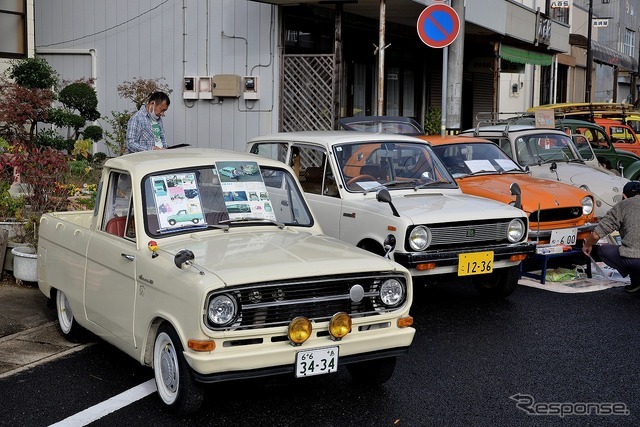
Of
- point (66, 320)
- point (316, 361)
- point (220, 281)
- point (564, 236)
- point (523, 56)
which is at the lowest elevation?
point (66, 320)

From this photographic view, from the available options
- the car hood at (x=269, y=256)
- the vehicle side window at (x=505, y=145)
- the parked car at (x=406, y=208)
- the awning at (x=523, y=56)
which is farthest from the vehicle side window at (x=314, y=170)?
the awning at (x=523, y=56)

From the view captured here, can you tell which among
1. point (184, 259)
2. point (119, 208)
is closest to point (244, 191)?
point (119, 208)

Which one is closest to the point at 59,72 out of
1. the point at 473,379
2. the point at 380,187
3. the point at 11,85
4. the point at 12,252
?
the point at 11,85

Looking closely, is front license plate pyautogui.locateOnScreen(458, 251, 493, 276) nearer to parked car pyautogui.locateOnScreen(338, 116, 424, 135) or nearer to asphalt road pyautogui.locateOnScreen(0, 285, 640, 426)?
asphalt road pyautogui.locateOnScreen(0, 285, 640, 426)

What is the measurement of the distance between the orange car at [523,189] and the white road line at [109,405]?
4793mm

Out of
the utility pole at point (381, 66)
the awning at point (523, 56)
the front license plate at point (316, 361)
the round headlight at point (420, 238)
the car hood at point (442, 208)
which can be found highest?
the awning at point (523, 56)

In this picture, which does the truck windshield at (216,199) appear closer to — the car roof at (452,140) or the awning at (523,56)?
the car roof at (452,140)

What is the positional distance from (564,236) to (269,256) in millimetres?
4818

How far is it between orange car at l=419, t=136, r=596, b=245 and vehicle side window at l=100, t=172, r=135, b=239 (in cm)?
459

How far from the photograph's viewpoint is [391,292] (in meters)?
5.20

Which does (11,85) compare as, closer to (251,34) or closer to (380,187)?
(251,34)

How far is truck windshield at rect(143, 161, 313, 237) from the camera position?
5574mm

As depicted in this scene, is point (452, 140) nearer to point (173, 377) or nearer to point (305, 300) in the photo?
point (305, 300)

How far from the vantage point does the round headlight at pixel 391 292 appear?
16.9 ft
